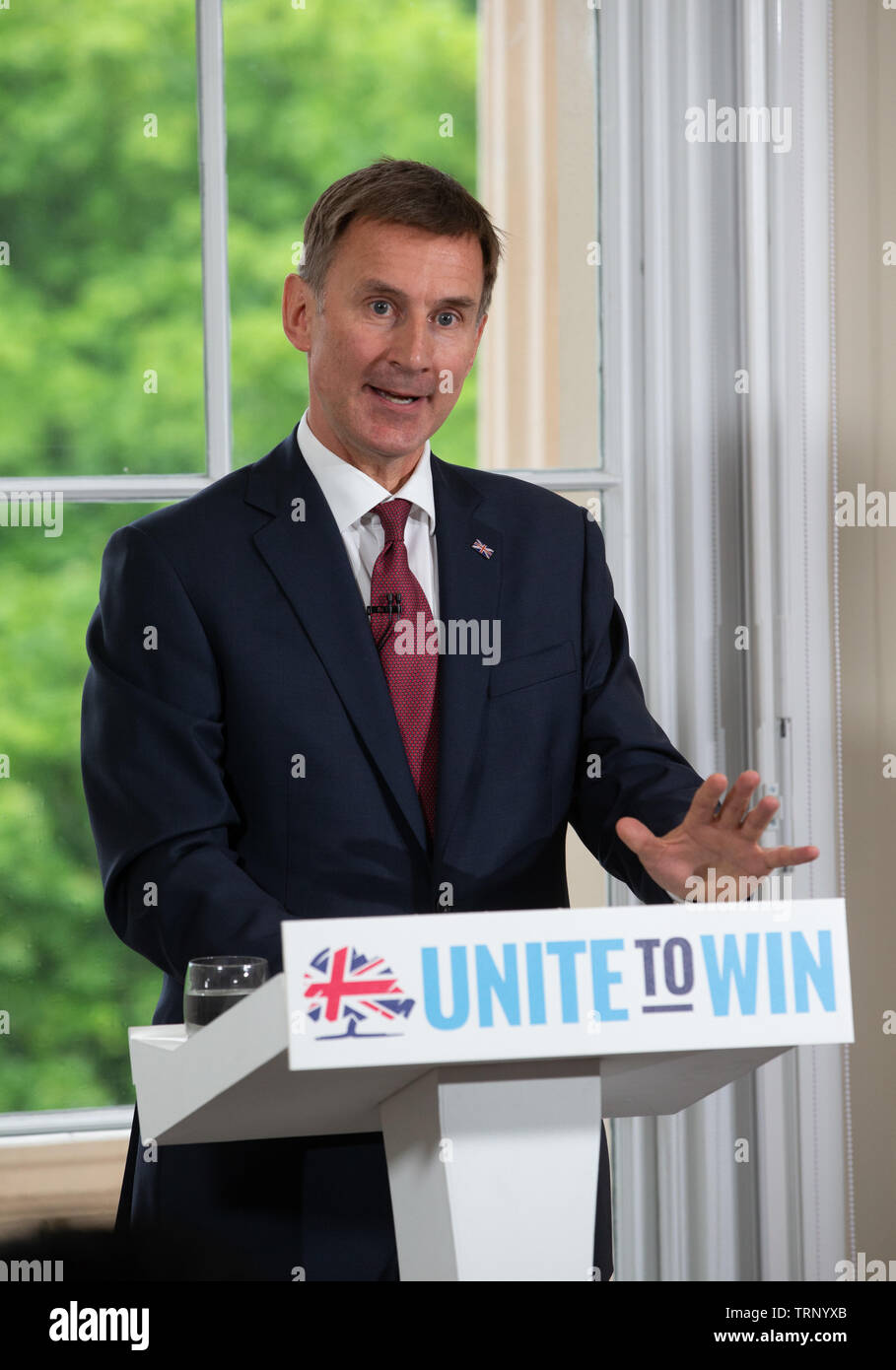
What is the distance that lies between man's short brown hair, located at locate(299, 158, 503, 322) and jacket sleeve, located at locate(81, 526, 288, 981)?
1.35ft

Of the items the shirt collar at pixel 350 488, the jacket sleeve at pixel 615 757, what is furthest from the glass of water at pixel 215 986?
the shirt collar at pixel 350 488

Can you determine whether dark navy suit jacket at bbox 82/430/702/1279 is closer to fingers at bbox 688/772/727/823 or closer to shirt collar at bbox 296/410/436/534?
shirt collar at bbox 296/410/436/534

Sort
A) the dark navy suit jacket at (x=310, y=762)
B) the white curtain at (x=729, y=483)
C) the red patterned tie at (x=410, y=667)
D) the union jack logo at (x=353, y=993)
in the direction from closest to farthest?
the union jack logo at (x=353, y=993) < the dark navy suit jacket at (x=310, y=762) < the red patterned tie at (x=410, y=667) < the white curtain at (x=729, y=483)

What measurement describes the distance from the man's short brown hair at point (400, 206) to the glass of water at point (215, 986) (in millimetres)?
890

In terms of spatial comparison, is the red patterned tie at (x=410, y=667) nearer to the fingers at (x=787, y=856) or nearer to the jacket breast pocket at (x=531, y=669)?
the jacket breast pocket at (x=531, y=669)

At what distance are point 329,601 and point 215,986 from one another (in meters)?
0.59

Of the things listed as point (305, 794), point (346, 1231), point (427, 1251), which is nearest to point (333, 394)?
point (305, 794)

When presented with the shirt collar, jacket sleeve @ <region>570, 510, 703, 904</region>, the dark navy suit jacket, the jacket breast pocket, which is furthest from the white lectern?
the shirt collar

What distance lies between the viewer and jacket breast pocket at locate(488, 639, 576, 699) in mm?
1724

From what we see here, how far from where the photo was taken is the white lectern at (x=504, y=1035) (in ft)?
3.02

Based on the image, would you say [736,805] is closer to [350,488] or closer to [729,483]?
[350,488]

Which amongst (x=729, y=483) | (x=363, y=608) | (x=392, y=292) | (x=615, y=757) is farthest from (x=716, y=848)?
(x=729, y=483)
